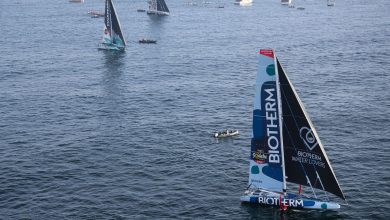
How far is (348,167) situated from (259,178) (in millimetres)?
23900

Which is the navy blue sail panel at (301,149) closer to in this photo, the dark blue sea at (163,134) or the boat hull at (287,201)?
the boat hull at (287,201)

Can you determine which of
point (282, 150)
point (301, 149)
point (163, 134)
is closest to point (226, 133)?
point (163, 134)

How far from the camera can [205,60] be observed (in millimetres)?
192375

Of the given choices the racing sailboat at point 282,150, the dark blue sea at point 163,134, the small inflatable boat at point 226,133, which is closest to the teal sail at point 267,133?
the racing sailboat at point 282,150

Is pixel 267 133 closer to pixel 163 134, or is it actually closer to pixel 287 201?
pixel 287 201

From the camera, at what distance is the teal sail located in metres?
72.1

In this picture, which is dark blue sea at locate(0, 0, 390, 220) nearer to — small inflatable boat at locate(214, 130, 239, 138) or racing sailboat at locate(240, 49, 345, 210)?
small inflatable boat at locate(214, 130, 239, 138)

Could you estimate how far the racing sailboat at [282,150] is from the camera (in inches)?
2872

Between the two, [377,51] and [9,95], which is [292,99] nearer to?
[9,95]

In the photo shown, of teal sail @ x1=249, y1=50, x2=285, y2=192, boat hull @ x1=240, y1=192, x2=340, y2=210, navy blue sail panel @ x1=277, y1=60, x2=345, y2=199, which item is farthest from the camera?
boat hull @ x1=240, y1=192, x2=340, y2=210

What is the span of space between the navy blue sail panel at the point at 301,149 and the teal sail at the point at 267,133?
54.4 inches

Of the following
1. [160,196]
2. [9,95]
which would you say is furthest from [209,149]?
[9,95]

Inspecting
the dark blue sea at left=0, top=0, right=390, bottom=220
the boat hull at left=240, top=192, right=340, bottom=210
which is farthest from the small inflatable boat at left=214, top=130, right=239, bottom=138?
the boat hull at left=240, top=192, right=340, bottom=210

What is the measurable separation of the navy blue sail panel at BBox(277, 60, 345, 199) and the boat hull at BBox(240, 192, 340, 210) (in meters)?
2.26
